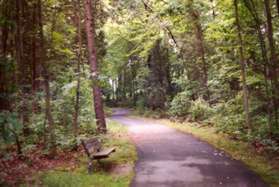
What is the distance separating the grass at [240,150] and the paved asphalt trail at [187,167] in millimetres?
267

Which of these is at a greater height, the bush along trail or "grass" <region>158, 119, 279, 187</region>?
the bush along trail

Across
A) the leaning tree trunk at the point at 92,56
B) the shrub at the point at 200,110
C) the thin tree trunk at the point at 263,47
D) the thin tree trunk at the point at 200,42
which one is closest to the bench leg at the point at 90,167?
the leaning tree trunk at the point at 92,56

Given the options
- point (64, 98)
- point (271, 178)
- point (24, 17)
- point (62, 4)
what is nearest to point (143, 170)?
point (271, 178)

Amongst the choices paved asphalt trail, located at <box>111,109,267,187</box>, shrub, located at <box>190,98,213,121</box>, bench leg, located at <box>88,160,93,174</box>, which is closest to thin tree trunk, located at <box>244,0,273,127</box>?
paved asphalt trail, located at <box>111,109,267,187</box>

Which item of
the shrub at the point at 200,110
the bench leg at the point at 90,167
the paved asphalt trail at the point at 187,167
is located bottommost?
the paved asphalt trail at the point at 187,167

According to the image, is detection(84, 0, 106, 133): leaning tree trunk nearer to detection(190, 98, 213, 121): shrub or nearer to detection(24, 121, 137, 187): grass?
detection(24, 121, 137, 187): grass

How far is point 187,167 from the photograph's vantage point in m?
9.64

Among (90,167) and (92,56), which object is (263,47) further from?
(92,56)

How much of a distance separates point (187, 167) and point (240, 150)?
2740 mm

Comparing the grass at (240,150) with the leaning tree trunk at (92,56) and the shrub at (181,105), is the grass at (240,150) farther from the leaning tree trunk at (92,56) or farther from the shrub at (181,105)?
the leaning tree trunk at (92,56)

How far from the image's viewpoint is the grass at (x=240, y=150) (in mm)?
8619

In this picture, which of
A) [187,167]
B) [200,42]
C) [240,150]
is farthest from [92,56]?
[200,42]

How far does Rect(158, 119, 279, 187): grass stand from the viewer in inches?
339

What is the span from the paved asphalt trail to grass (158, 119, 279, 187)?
27cm
